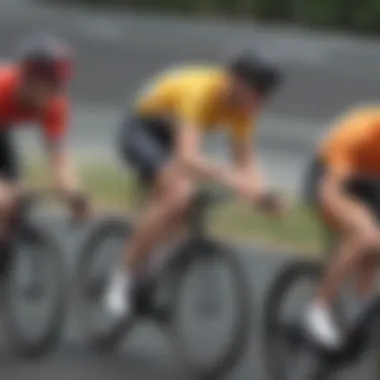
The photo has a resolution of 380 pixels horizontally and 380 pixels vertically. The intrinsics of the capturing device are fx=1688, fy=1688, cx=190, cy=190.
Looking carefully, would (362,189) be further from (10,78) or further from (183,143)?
(10,78)

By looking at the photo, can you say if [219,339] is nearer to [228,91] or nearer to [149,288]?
[149,288]

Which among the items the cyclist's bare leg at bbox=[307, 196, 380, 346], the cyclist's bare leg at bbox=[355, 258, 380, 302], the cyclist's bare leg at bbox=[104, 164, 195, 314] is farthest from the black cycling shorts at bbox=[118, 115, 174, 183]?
the cyclist's bare leg at bbox=[355, 258, 380, 302]

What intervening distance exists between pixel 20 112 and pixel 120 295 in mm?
1067

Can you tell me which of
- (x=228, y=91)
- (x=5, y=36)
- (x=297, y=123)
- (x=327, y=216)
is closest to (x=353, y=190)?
(x=327, y=216)

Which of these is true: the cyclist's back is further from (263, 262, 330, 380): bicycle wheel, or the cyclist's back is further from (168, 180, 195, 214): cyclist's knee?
(263, 262, 330, 380): bicycle wheel

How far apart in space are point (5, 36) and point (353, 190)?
13.1 m

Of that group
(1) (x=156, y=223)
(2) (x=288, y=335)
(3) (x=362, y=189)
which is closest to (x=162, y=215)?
(1) (x=156, y=223)

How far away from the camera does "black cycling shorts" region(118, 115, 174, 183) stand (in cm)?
A: 854

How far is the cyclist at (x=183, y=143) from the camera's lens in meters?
7.91

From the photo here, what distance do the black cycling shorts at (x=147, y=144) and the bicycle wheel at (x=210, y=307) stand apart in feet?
1.89

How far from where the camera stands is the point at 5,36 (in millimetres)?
20406

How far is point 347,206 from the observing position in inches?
292

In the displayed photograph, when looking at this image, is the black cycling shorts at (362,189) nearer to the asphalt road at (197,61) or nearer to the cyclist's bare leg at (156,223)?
the cyclist's bare leg at (156,223)

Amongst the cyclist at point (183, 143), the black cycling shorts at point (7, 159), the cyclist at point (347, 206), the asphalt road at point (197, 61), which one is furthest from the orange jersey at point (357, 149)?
the asphalt road at point (197, 61)
